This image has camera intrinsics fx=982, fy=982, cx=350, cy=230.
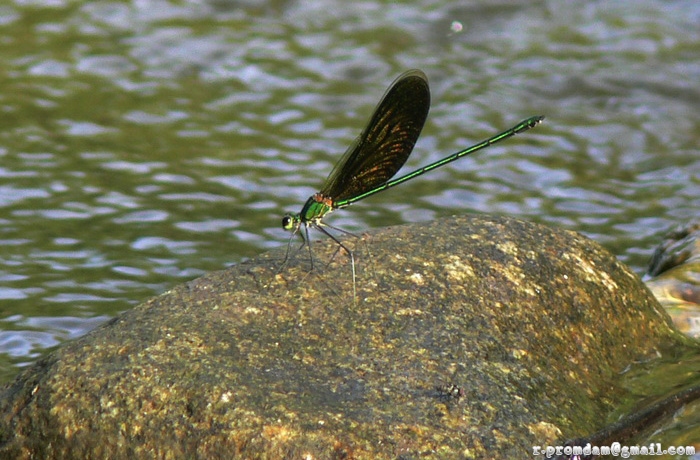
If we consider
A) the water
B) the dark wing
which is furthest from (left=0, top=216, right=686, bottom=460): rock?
the water

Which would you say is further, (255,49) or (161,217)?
(255,49)

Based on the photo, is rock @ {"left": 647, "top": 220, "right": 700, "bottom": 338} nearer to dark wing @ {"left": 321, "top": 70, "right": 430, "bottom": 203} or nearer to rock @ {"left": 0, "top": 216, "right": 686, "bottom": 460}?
rock @ {"left": 0, "top": 216, "right": 686, "bottom": 460}

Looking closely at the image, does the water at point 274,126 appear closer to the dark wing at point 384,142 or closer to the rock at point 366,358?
the rock at point 366,358

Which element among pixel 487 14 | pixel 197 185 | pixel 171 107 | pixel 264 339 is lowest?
pixel 264 339

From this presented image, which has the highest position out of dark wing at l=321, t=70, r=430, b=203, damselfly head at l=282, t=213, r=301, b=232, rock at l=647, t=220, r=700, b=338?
dark wing at l=321, t=70, r=430, b=203

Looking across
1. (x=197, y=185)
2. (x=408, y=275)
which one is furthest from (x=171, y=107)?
(x=408, y=275)

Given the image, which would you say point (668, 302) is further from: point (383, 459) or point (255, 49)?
point (255, 49)
